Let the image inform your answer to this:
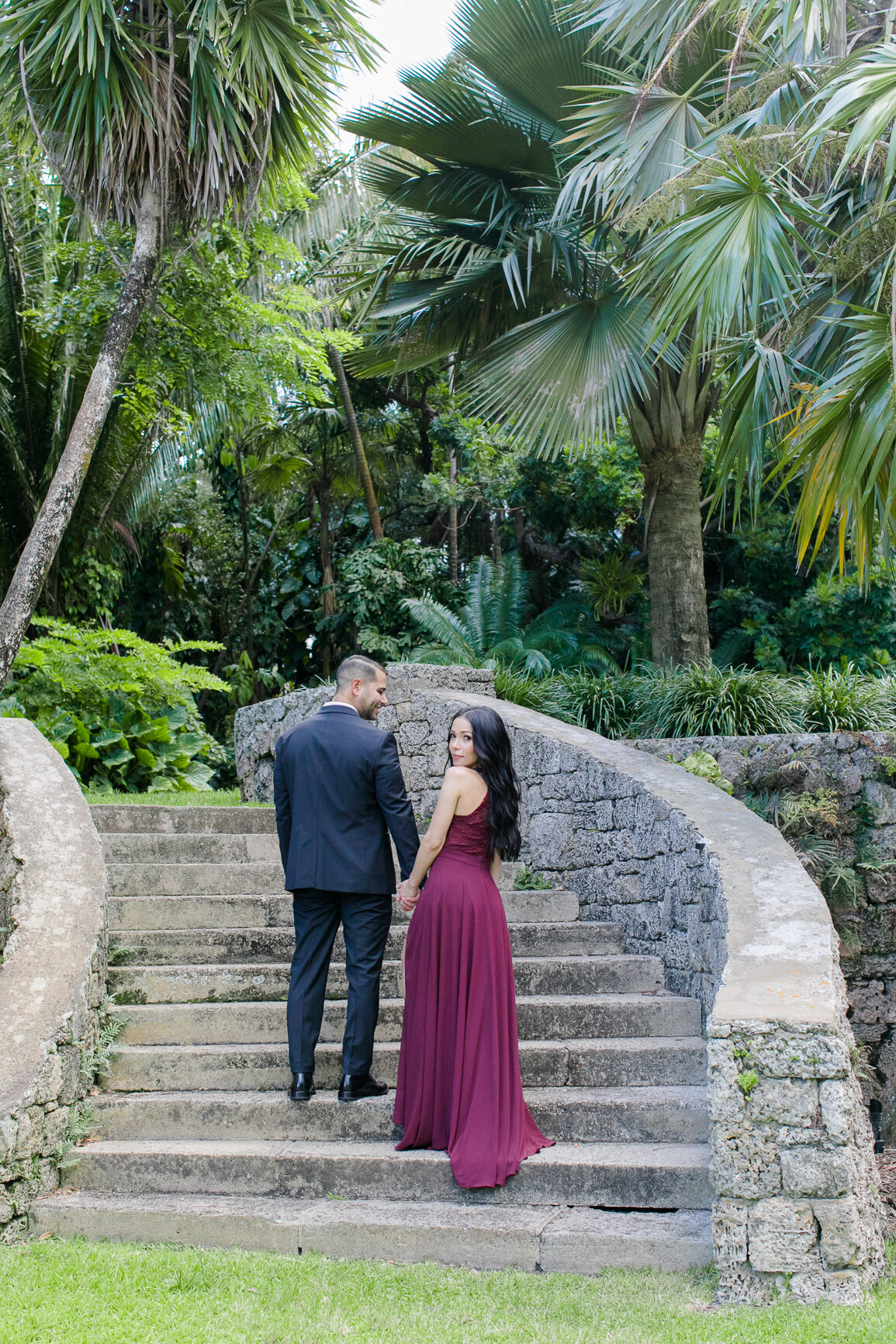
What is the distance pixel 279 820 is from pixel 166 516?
12.6 metres

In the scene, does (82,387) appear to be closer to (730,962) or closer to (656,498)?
(656,498)

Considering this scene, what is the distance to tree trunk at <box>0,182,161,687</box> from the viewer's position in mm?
7508

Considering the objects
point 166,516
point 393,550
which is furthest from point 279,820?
point 166,516

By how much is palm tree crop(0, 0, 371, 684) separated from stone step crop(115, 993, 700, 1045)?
390 centimetres

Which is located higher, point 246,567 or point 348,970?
point 246,567

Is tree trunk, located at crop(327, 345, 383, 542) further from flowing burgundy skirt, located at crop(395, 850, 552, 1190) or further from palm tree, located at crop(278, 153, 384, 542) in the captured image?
flowing burgundy skirt, located at crop(395, 850, 552, 1190)

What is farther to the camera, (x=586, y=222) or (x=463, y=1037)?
(x=586, y=222)

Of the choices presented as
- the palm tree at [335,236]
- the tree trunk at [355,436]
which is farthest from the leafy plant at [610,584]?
the tree trunk at [355,436]

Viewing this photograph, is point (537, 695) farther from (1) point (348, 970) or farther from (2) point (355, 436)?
(2) point (355, 436)

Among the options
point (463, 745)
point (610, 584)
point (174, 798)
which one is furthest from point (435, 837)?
point (610, 584)

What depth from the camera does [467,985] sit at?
3736mm

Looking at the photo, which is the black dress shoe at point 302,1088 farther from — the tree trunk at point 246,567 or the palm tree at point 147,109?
the tree trunk at point 246,567

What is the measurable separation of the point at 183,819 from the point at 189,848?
59 cm

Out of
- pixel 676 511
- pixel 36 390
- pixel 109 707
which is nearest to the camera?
pixel 676 511
